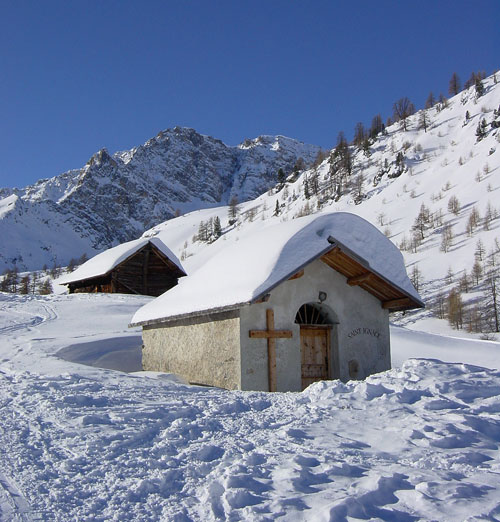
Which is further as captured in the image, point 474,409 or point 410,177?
point 410,177

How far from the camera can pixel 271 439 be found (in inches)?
225

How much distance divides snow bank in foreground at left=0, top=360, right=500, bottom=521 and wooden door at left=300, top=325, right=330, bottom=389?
3.76m

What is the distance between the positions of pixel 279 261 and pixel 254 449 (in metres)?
5.51

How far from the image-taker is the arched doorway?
39.4 ft

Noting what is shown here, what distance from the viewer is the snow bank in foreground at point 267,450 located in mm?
4086

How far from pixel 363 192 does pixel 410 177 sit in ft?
19.4

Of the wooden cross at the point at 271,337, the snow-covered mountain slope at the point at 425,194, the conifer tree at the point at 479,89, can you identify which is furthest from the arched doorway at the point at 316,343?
the conifer tree at the point at 479,89

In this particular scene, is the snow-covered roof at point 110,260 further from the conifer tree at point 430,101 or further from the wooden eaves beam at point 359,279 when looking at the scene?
the conifer tree at point 430,101

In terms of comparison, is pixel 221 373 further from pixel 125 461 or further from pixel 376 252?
pixel 125 461

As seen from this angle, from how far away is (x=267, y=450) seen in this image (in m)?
5.33

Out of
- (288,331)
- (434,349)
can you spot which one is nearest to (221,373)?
(288,331)

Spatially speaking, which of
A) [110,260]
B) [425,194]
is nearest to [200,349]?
[110,260]

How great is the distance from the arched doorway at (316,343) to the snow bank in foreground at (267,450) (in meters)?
3.75

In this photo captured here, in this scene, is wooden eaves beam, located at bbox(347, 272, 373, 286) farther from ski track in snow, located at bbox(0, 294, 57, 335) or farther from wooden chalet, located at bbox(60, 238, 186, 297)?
wooden chalet, located at bbox(60, 238, 186, 297)
